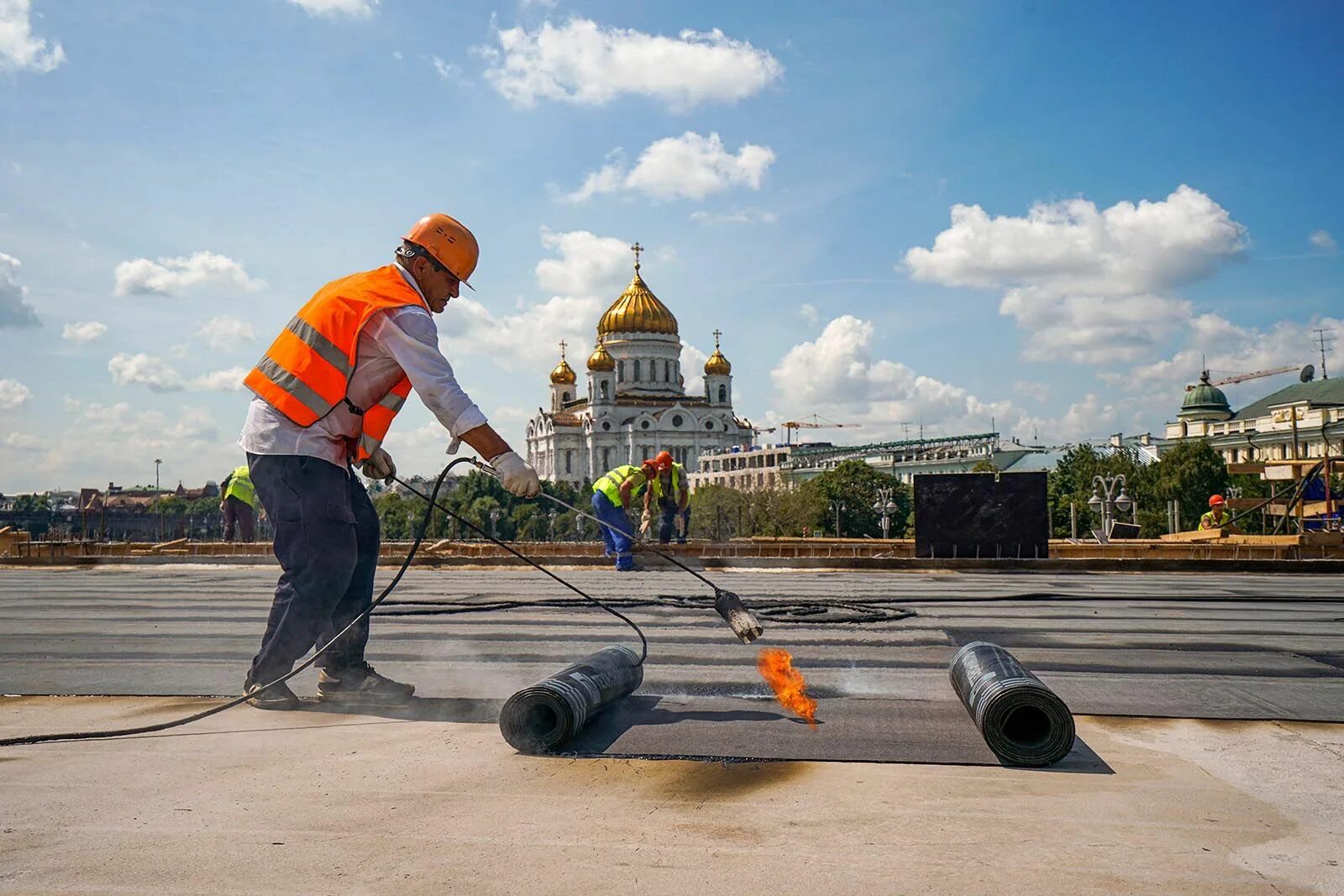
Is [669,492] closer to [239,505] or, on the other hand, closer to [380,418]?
[239,505]

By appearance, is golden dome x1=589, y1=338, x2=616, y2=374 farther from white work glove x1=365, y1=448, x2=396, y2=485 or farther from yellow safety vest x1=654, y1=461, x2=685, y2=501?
white work glove x1=365, y1=448, x2=396, y2=485

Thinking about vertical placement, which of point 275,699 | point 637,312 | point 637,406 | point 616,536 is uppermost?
point 637,312

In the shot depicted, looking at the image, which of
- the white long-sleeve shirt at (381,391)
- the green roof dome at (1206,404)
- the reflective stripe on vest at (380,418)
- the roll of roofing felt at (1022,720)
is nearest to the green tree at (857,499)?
the green roof dome at (1206,404)

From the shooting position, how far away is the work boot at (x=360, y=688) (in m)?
4.80

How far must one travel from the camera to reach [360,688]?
4.88 meters

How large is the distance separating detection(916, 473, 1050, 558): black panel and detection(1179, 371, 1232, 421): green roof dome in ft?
381

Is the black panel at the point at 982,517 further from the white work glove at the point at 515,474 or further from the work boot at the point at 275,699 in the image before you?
the work boot at the point at 275,699

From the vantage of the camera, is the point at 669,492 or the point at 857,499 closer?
the point at 669,492

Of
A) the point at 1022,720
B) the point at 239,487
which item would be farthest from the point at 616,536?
the point at 1022,720

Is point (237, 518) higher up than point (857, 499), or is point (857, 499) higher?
point (857, 499)

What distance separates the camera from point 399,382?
5031mm

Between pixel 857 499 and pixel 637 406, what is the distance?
63276 millimetres

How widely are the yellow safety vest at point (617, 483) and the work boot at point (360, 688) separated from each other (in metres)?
9.65

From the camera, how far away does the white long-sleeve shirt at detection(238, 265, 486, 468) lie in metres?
4.75
